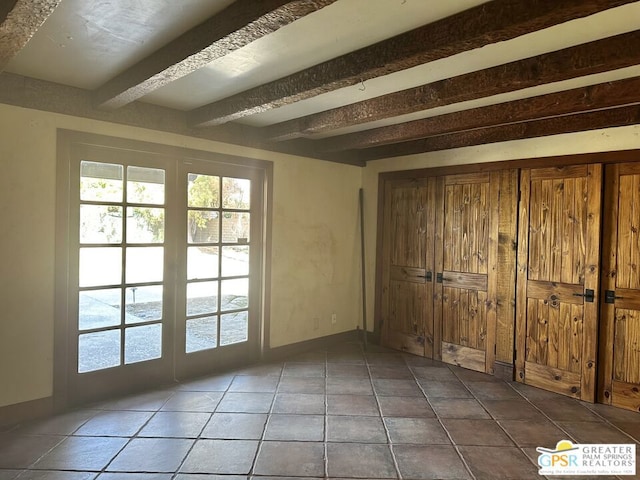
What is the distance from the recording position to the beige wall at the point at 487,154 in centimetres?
338

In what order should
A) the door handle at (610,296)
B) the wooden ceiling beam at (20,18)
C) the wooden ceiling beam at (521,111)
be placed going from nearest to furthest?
the wooden ceiling beam at (20,18) < the wooden ceiling beam at (521,111) < the door handle at (610,296)

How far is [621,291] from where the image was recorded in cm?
336

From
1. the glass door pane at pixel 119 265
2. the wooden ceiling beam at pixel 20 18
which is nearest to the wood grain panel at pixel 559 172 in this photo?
the glass door pane at pixel 119 265

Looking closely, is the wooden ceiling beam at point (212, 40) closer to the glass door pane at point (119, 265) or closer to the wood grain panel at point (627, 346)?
the glass door pane at point (119, 265)

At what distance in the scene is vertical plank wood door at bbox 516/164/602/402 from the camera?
3471mm

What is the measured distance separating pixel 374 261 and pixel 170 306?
2.56 meters

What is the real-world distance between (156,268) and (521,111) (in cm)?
324

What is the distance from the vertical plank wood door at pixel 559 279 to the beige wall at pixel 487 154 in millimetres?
187

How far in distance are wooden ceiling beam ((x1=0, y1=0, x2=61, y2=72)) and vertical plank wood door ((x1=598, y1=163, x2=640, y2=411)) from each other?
13.1ft

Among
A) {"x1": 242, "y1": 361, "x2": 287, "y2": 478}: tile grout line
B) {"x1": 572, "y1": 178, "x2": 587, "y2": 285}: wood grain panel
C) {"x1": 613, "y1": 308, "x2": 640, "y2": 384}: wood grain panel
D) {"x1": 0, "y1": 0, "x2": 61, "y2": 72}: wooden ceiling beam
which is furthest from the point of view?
{"x1": 572, "y1": 178, "x2": 587, "y2": 285}: wood grain panel

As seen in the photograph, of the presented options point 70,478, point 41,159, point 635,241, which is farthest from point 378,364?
point 41,159

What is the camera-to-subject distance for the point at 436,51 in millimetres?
1958

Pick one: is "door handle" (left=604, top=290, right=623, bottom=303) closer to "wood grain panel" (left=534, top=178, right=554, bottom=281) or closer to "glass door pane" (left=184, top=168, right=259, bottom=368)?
"wood grain panel" (left=534, top=178, right=554, bottom=281)

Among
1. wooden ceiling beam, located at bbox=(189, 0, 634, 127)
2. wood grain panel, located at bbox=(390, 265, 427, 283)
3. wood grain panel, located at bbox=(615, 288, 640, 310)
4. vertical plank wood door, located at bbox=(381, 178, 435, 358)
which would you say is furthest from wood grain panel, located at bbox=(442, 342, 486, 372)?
wooden ceiling beam, located at bbox=(189, 0, 634, 127)
